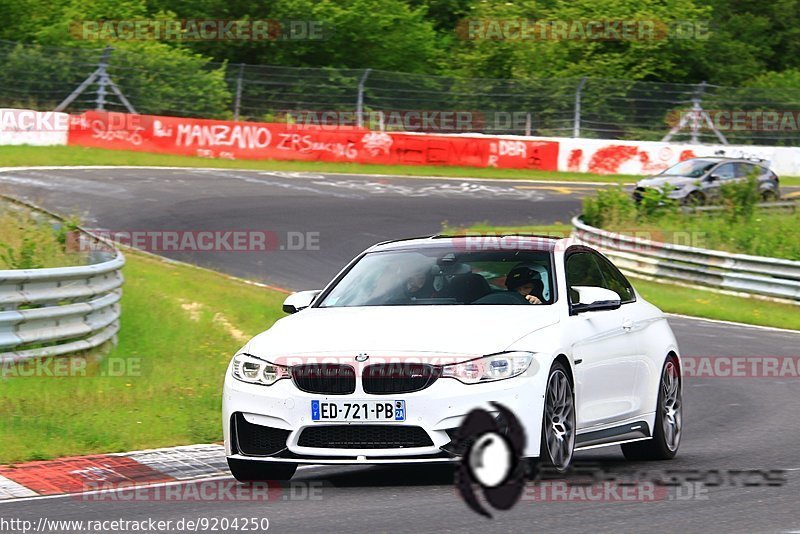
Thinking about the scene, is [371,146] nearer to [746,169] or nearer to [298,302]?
[746,169]

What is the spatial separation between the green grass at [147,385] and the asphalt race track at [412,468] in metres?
1.67

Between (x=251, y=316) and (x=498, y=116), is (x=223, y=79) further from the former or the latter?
(x=251, y=316)

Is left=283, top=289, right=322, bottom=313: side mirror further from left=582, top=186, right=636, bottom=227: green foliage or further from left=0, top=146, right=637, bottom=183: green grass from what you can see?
left=0, top=146, right=637, bottom=183: green grass

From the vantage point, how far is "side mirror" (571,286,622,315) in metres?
8.86

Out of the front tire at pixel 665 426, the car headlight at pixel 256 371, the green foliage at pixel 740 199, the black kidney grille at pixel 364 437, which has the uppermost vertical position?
the car headlight at pixel 256 371

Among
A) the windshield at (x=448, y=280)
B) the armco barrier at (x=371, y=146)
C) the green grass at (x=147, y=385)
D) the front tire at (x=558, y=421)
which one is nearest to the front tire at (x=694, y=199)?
the armco barrier at (x=371, y=146)

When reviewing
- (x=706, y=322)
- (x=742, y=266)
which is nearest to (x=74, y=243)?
(x=706, y=322)

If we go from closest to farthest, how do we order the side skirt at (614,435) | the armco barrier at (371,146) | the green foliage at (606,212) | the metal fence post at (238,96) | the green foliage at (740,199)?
the side skirt at (614,435) → the green foliage at (606,212) → the green foliage at (740,199) → the armco barrier at (371,146) → the metal fence post at (238,96)

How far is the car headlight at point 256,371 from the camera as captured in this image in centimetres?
805

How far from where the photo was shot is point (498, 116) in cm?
4134

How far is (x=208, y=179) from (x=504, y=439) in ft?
83.1
